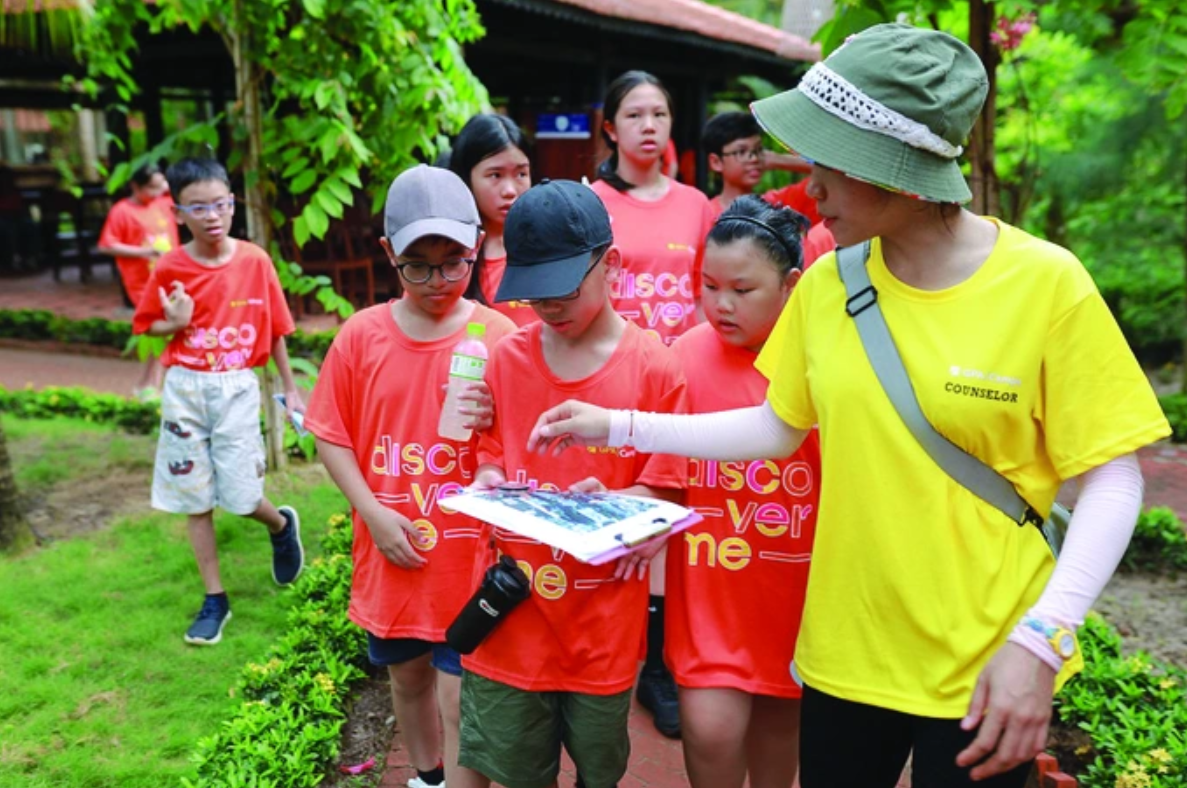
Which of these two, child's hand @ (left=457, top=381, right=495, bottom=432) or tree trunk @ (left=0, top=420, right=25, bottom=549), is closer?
child's hand @ (left=457, top=381, right=495, bottom=432)

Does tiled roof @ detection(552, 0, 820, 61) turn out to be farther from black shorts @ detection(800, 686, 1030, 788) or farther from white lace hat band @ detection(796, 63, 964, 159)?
black shorts @ detection(800, 686, 1030, 788)

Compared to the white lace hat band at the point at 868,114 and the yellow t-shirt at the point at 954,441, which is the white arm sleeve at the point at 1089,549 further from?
the white lace hat band at the point at 868,114

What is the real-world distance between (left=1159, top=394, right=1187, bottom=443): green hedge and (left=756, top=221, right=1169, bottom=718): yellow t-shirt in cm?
686

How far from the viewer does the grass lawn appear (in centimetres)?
322

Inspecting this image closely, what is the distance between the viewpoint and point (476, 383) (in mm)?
2316

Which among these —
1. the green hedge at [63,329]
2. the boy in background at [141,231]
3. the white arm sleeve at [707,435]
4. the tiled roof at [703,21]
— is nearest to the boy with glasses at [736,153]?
the white arm sleeve at [707,435]

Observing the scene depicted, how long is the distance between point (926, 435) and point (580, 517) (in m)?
0.67

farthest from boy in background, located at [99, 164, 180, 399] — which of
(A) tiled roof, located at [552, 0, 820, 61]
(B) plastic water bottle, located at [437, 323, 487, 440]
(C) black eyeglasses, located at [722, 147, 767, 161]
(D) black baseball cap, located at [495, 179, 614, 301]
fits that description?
(D) black baseball cap, located at [495, 179, 614, 301]

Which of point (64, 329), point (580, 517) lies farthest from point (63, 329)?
point (580, 517)

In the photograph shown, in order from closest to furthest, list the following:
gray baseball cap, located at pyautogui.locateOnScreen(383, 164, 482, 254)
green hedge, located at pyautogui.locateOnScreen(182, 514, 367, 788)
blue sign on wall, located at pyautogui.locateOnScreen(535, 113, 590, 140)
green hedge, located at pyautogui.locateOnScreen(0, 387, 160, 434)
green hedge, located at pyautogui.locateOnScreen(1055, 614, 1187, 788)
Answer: gray baseball cap, located at pyautogui.locateOnScreen(383, 164, 482, 254) < green hedge, located at pyautogui.locateOnScreen(1055, 614, 1187, 788) < green hedge, located at pyautogui.locateOnScreen(182, 514, 367, 788) < green hedge, located at pyautogui.locateOnScreen(0, 387, 160, 434) < blue sign on wall, located at pyautogui.locateOnScreen(535, 113, 590, 140)

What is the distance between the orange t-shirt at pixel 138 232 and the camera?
316 inches

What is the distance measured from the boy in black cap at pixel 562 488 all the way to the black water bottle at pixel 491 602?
5cm

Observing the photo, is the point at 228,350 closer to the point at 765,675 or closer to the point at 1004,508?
the point at 765,675

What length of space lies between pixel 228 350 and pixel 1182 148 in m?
9.46
